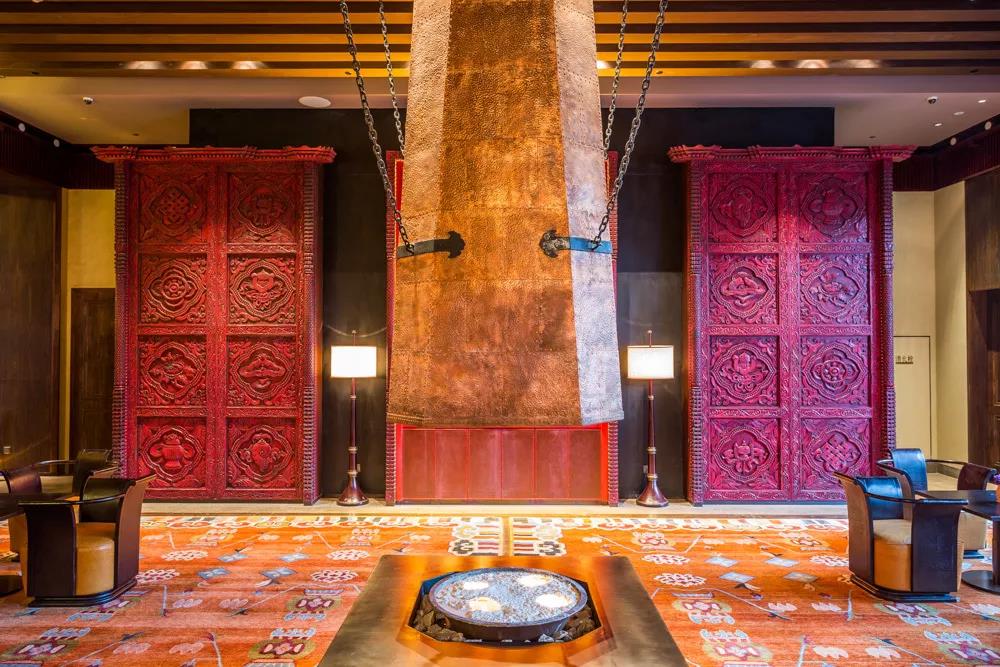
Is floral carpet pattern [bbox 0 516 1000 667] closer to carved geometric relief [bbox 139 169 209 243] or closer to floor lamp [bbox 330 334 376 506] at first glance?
floor lamp [bbox 330 334 376 506]

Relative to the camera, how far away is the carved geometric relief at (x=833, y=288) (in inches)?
238

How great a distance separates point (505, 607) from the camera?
2350 millimetres

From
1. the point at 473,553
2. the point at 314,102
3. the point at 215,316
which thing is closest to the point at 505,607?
the point at 473,553

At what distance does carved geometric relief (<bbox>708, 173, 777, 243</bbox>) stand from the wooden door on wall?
7.06 m

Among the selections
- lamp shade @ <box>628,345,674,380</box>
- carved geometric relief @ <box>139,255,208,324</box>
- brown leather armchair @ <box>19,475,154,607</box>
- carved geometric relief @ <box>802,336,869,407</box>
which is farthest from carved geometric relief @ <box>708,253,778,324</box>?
brown leather armchair @ <box>19,475,154,607</box>

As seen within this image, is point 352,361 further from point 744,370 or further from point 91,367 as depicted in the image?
point 91,367

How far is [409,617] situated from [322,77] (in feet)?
17.1

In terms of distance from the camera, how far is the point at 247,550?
4648mm

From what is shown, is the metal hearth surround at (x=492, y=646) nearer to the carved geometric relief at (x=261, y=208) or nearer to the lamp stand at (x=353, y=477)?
the lamp stand at (x=353, y=477)

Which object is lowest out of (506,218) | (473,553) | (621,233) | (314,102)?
(473,553)

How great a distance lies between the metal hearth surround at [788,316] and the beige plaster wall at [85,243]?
6.82 m

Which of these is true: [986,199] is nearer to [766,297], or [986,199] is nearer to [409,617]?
[766,297]

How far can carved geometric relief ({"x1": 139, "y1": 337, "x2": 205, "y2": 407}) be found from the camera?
236 inches

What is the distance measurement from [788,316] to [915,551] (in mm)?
2734
